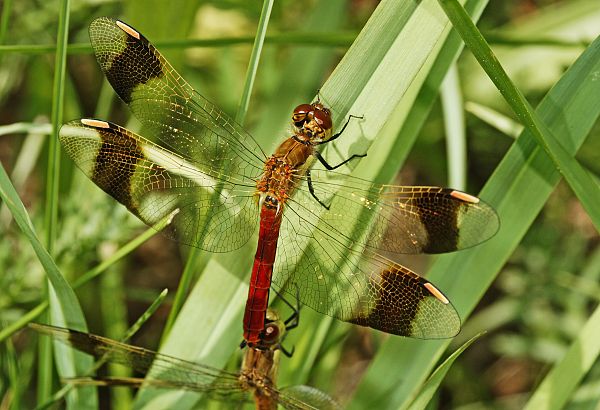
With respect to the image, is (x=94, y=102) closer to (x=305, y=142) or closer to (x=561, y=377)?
(x=305, y=142)

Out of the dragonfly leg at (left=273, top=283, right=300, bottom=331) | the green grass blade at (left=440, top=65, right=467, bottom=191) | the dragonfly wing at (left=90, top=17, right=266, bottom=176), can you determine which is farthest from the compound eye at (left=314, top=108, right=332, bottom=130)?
the green grass blade at (left=440, top=65, right=467, bottom=191)

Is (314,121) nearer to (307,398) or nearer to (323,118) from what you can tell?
(323,118)

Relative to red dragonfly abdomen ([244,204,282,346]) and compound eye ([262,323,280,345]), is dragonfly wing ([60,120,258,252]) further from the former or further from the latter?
compound eye ([262,323,280,345])

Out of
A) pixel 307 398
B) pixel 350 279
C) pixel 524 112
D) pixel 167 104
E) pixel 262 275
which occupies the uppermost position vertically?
pixel 524 112

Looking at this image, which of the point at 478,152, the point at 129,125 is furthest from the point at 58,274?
the point at 478,152

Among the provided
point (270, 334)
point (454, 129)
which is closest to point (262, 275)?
point (270, 334)

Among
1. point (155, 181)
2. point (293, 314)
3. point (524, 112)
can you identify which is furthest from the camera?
point (293, 314)

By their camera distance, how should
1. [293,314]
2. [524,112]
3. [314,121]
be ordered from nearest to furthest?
[524,112], [314,121], [293,314]
